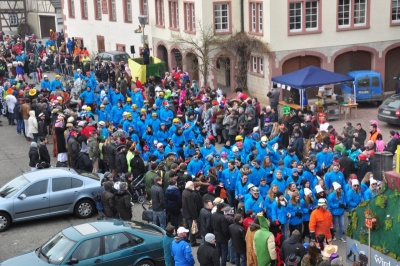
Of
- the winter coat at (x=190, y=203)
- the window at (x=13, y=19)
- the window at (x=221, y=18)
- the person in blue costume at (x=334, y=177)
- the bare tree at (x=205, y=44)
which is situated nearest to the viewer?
the winter coat at (x=190, y=203)

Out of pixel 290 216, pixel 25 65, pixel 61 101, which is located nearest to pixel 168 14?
pixel 25 65

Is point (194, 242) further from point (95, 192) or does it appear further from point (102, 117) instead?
point (102, 117)

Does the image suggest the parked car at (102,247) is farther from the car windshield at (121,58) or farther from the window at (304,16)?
the car windshield at (121,58)

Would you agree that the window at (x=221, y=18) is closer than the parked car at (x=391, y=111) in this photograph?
No

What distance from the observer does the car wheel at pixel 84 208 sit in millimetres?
19969

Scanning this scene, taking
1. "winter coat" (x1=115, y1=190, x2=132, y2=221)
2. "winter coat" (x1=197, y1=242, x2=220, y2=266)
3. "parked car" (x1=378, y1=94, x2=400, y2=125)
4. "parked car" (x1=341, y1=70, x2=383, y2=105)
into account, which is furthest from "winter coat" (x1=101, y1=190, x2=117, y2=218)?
"parked car" (x1=341, y1=70, x2=383, y2=105)

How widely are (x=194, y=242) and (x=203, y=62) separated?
19.5 metres

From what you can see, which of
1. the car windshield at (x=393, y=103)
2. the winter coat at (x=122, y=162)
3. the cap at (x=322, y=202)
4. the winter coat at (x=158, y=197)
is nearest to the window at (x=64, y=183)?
the winter coat at (x=122, y=162)

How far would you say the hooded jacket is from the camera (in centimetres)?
1484

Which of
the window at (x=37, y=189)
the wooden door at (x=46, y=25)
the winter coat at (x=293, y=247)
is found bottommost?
the winter coat at (x=293, y=247)

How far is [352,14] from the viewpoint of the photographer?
34.6 metres

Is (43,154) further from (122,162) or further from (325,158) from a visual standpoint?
(325,158)

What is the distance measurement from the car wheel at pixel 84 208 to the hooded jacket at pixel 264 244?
6.50 meters

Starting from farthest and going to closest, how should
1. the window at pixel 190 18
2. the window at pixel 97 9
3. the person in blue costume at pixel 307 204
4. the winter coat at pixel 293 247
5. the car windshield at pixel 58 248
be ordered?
the window at pixel 97 9, the window at pixel 190 18, the person in blue costume at pixel 307 204, the car windshield at pixel 58 248, the winter coat at pixel 293 247
